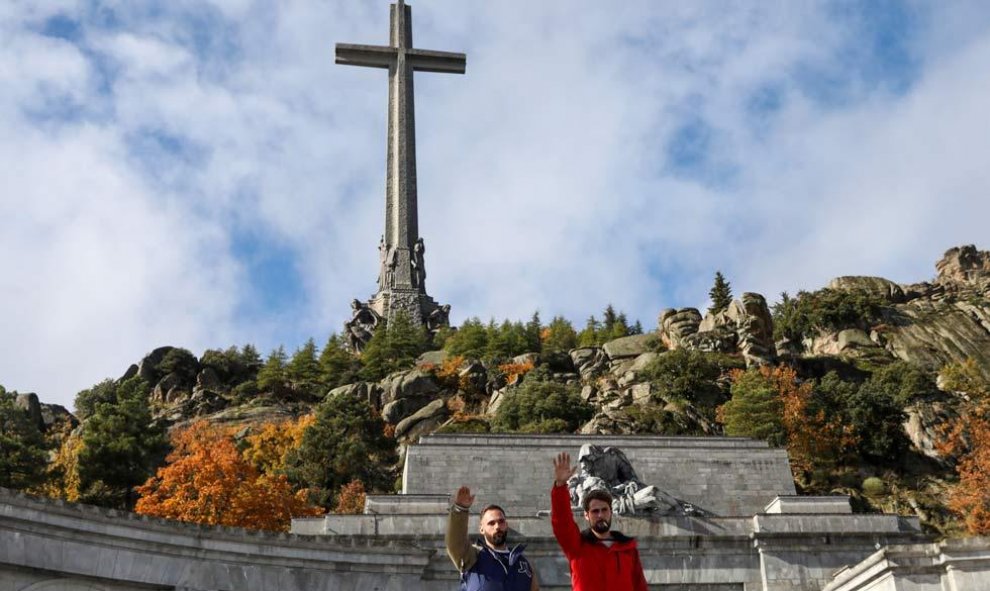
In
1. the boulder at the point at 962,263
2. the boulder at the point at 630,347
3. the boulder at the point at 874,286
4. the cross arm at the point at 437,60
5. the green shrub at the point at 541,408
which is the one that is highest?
the cross arm at the point at 437,60

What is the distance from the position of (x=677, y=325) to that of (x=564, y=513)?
62.9m

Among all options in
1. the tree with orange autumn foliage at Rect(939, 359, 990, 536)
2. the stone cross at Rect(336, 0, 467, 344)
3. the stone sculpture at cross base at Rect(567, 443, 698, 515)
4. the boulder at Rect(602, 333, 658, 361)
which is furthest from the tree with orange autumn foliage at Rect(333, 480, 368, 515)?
the stone cross at Rect(336, 0, 467, 344)

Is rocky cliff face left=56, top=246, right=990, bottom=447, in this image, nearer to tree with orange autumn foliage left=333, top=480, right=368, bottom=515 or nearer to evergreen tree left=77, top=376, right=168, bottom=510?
tree with orange autumn foliage left=333, top=480, right=368, bottom=515

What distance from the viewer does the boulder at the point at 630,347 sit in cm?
6769

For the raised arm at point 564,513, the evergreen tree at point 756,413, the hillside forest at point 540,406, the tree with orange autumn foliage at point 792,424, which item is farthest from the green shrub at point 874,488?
the raised arm at point 564,513

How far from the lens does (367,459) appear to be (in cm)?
5116

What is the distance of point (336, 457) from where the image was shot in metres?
49.8

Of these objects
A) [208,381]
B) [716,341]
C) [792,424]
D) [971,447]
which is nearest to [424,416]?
[716,341]

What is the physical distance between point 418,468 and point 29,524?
1471 cm

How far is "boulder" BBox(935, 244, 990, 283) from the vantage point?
9881 cm

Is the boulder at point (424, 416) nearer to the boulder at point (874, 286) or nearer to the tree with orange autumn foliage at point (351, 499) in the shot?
the tree with orange autumn foliage at point (351, 499)

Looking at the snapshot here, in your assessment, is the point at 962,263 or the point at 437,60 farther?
the point at 962,263

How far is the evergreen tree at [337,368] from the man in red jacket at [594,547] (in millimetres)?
64566

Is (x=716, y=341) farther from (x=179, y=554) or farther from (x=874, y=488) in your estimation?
(x=179, y=554)
